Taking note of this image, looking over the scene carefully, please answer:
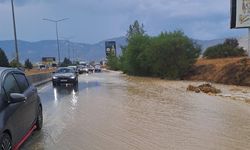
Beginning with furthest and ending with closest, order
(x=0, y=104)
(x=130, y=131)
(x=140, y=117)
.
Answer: (x=140, y=117) → (x=130, y=131) → (x=0, y=104)

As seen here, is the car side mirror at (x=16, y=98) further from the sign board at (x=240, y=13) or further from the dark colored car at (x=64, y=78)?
the sign board at (x=240, y=13)

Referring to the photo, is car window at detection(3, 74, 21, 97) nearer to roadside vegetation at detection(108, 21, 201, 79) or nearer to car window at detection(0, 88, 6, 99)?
car window at detection(0, 88, 6, 99)

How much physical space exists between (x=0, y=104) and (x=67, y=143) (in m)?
2.67

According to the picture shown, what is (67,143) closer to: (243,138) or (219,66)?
(243,138)

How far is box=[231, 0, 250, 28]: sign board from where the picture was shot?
1838 inches

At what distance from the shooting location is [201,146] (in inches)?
413

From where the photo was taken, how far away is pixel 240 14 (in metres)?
47.2

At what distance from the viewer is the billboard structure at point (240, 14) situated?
46.7 metres

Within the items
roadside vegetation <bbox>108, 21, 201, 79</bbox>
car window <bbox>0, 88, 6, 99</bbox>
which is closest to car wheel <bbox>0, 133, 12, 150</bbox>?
car window <bbox>0, 88, 6, 99</bbox>

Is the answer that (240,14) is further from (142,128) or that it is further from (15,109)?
(15,109)

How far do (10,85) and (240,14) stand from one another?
3988 centimetres

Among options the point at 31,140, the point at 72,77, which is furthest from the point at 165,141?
the point at 72,77

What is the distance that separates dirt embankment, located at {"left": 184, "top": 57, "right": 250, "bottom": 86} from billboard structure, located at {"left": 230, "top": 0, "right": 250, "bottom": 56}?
3.23 metres

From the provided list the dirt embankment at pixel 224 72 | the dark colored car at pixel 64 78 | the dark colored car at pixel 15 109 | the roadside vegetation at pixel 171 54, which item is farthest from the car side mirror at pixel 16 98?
the roadside vegetation at pixel 171 54
